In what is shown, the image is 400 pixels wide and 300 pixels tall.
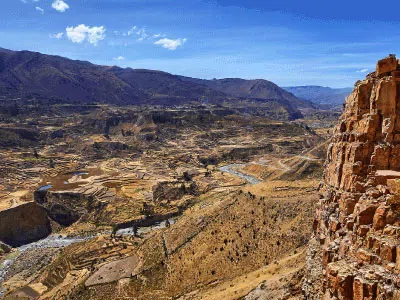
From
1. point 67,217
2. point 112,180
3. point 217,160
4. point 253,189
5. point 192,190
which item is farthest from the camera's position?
point 217,160

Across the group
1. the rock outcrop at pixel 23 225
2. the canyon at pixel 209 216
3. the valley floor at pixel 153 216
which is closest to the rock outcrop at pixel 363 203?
the canyon at pixel 209 216

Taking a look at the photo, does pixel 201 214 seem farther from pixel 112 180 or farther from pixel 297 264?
pixel 112 180

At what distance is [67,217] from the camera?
8194 centimetres

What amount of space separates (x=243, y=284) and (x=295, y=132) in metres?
162

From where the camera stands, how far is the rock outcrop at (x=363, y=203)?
14219 millimetres

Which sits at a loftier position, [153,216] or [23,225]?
[153,216]

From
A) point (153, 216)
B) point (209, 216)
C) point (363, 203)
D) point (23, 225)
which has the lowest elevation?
point (23, 225)

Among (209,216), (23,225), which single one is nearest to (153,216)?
(209,216)

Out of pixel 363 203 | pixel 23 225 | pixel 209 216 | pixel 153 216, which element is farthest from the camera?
pixel 153 216

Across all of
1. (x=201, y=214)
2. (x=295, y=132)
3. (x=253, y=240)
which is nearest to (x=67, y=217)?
(x=201, y=214)

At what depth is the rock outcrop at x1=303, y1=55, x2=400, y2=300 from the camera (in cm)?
1422

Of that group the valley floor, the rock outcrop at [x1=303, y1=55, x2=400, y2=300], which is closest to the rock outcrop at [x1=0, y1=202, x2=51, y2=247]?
the valley floor

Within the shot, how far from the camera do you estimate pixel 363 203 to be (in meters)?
16.3

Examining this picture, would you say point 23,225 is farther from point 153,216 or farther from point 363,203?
point 363,203
